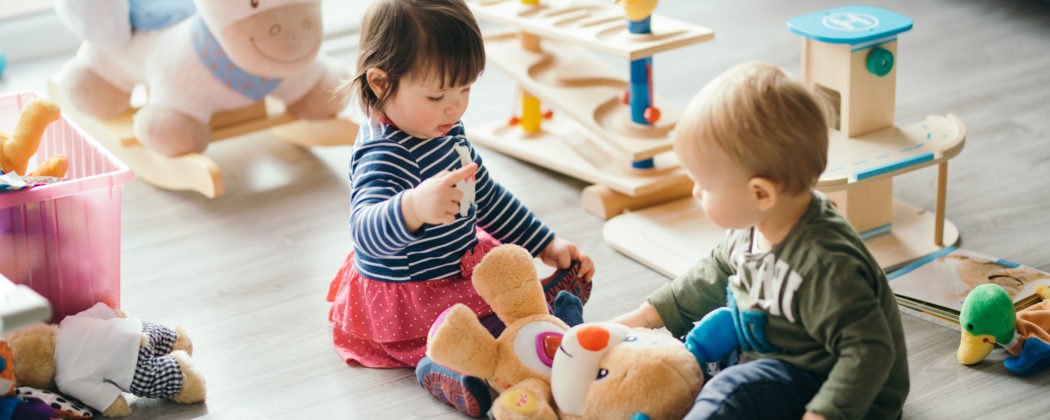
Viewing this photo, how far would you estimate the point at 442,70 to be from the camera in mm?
1188

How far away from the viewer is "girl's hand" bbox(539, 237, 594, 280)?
4.55 feet

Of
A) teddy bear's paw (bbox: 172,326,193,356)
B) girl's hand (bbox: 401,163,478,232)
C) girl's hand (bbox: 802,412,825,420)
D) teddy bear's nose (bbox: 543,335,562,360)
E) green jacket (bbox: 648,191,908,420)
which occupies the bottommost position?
teddy bear's paw (bbox: 172,326,193,356)

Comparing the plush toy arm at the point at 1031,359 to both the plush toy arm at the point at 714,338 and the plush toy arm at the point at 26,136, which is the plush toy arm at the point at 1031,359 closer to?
the plush toy arm at the point at 714,338

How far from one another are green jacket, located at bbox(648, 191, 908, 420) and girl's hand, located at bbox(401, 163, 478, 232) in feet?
0.97

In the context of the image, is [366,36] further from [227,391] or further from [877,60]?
[877,60]

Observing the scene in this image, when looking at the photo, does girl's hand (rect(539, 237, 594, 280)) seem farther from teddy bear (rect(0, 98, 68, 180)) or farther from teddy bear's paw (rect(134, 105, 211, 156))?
teddy bear's paw (rect(134, 105, 211, 156))

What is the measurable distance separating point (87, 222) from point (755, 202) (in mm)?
843

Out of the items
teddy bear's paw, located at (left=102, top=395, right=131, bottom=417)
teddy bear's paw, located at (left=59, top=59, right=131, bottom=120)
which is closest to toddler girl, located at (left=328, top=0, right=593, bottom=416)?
teddy bear's paw, located at (left=102, top=395, right=131, bottom=417)

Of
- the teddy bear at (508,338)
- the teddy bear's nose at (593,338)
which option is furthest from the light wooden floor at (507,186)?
the teddy bear's nose at (593,338)

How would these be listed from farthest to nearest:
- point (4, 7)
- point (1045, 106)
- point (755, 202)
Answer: point (4, 7) < point (1045, 106) < point (755, 202)

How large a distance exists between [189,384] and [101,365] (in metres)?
0.10

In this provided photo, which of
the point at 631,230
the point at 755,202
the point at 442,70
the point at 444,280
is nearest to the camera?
the point at 755,202

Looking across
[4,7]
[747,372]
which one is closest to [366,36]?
[747,372]

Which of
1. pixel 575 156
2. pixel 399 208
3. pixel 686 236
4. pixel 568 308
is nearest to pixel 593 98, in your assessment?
pixel 575 156
